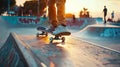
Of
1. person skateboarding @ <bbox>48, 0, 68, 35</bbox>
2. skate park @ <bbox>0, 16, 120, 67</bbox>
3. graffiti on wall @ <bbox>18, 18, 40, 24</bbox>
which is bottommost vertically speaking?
graffiti on wall @ <bbox>18, 18, 40, 24</bbox>

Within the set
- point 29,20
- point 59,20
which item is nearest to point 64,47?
point 59,20

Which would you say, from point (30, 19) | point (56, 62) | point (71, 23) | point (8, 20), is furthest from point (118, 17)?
point (56, 62)

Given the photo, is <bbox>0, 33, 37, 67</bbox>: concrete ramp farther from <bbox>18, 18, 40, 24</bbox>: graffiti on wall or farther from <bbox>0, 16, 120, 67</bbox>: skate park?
<bbox>18, 18, 40, 24</bbox>: graffiti on wall

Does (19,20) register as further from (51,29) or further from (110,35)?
(51,29)

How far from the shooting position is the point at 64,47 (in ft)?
27.8

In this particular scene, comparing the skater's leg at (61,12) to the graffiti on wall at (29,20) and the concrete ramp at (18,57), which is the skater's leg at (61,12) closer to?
the concrete ramp at (18,57)

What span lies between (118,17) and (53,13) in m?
31.2

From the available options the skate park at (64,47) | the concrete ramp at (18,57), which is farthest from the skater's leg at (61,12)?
the concrete ramp at (18,57)

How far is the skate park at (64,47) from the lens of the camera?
5418 mm

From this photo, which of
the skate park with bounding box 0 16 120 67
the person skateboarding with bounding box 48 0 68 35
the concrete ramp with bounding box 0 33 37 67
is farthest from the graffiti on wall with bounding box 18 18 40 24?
the concrete ramp with bounding box 0 33 37 67

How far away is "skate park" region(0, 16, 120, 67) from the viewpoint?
5.42m

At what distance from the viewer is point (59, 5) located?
966cm

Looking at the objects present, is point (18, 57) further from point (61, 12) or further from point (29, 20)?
point (29, 20)

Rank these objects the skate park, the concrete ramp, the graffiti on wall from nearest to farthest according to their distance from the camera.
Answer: the concrete ramp
the skate park
the graffiti on wall
